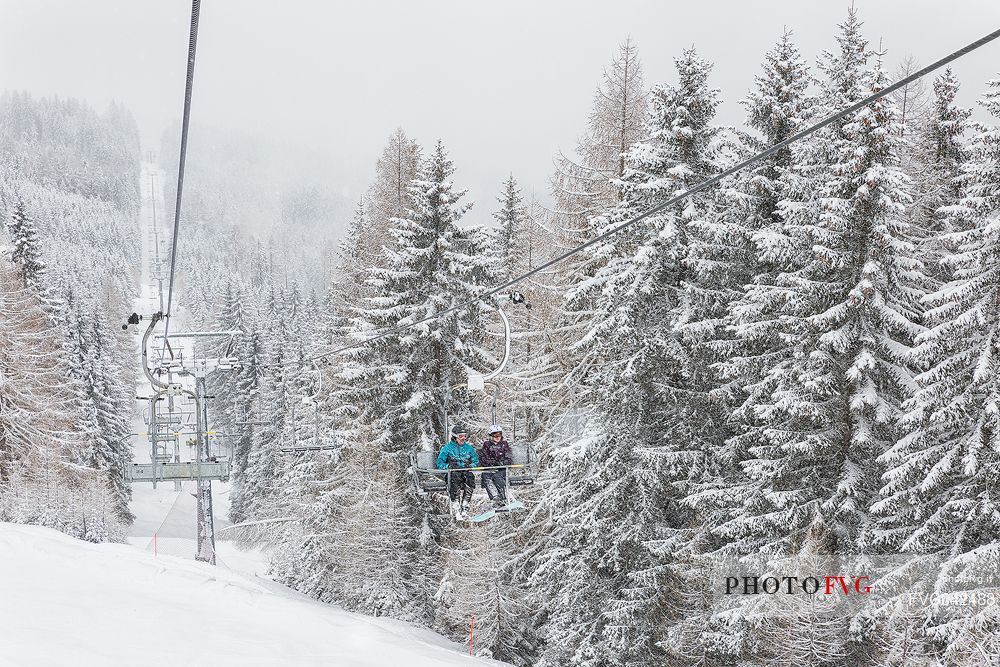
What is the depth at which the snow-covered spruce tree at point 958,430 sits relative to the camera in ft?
45.2

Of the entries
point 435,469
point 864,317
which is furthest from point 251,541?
point 864,317

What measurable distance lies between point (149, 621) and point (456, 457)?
5699 mm

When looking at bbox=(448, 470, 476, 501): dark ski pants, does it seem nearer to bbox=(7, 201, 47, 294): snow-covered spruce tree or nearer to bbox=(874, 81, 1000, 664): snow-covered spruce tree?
bbox=(874, 81, 1000, 664): snow-covered spruce tree

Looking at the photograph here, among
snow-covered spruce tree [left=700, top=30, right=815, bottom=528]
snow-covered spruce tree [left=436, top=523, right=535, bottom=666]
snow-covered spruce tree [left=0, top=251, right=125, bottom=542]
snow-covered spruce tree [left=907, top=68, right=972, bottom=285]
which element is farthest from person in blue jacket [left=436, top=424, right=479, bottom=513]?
snow-covered spruce tree [left=0, top=251, right=125, bottom=542]

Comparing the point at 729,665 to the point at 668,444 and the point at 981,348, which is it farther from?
the point at 981,348

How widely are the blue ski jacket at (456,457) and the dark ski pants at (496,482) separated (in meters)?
0.39

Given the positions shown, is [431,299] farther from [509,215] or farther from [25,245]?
[25,245]

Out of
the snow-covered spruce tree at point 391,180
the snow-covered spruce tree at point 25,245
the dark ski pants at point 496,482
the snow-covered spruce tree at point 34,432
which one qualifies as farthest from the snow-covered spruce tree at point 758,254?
the snow-covered spruce tree at point 25,245

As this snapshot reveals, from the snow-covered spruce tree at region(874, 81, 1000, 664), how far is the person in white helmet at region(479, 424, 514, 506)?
6.85 meters

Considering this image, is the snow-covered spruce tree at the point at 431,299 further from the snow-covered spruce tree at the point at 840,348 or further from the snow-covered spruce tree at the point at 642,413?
the snow-covered spruce tree at the point at 840,348

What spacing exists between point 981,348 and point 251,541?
2022 inches

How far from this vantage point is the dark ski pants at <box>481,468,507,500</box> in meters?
14.9

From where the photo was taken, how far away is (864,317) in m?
15.7

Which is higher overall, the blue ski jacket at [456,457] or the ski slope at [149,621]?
the blue ski jacket at [456,457]
